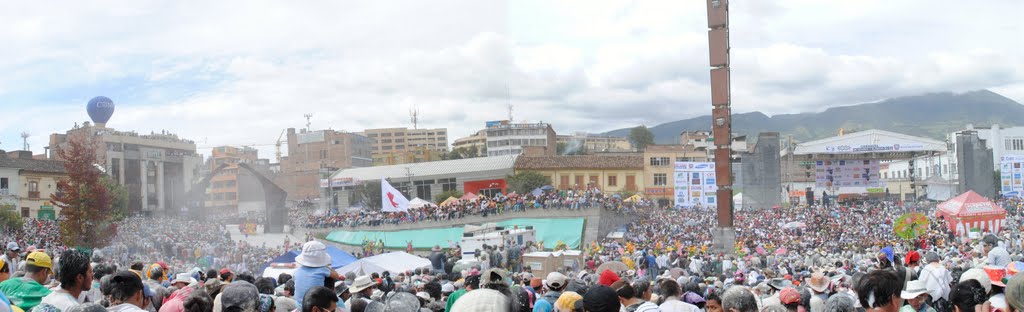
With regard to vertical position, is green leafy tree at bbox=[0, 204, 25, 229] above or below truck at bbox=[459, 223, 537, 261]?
above

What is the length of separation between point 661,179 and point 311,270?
65.4m

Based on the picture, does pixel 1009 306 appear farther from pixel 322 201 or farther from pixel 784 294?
pixel 322 201

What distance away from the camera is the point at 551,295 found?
23.1ft

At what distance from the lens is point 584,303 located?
500cm

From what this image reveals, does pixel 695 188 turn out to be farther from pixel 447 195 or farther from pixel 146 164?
pixel 146 164

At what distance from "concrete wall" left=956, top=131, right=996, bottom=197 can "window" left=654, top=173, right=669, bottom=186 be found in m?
22.7

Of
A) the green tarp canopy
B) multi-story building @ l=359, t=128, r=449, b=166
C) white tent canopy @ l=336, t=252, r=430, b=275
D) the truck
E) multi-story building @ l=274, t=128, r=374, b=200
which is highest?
multi-story building @ l=359, t=128, r=449, b=166

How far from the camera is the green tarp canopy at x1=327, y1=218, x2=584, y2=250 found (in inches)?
1572

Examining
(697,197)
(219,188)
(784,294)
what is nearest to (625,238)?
(697,197)

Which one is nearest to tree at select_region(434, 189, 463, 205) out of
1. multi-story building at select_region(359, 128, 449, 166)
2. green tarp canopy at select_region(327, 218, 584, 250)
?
green tarp canopy at select_region(327, 218, 584, 250)

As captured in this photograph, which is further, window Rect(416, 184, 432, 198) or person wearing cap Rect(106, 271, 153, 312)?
window Rect(416, 184, 432, 198)

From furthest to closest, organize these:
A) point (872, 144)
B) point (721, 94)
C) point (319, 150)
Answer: point (319, 150)
point (872, 144)
point (721, 94)

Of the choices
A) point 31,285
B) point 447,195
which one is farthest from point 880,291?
point 447,195

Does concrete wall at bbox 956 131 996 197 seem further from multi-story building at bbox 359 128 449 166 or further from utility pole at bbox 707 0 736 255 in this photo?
multi-story building at bbox 359 128 449 166
